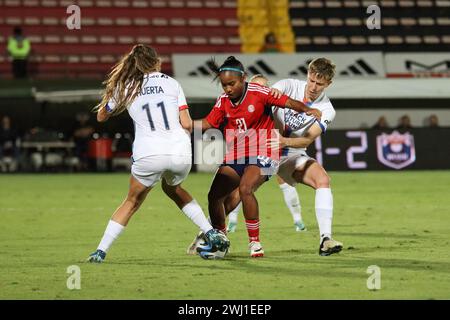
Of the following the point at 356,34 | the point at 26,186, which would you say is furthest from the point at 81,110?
the point at 356,34

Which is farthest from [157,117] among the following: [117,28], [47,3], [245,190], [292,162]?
[47,3]

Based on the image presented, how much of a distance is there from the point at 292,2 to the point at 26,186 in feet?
42.0

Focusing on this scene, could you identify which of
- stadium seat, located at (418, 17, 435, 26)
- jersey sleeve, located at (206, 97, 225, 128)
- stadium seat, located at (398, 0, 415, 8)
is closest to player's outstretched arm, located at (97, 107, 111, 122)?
jersey sleeve, located at (206, 97, 225, 128)

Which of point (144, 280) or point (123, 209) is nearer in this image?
point (144, 280)

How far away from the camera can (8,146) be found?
27312mm

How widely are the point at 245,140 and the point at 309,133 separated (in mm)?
861

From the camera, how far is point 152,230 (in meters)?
13.0

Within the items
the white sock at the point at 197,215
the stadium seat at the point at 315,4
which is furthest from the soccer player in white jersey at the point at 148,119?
the stadium seat at the point at 315,4

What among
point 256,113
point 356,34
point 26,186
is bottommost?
point 26,186

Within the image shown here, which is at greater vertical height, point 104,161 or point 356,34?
point 356,34

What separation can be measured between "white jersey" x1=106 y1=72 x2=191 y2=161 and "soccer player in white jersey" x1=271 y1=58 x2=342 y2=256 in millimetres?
1131

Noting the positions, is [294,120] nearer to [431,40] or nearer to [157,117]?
[157,117]
